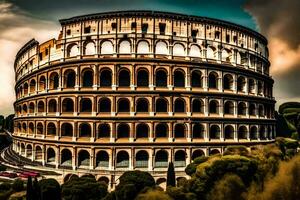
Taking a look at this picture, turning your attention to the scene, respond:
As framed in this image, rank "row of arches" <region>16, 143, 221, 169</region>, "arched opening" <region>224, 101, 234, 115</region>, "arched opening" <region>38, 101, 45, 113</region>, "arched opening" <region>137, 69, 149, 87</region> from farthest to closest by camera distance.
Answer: "arched opening" <region>38, 101, 45, 113</region>, "arched opening" <region>224, 101, 234, 115</region>, "arched opening" <region>137, 69, 149, 87</region>, "row of arches" <region>16, 143, 221, 169</region>

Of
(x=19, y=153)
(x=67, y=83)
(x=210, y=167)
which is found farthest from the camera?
(x=19, y=153)

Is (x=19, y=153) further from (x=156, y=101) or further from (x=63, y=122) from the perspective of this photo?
(x=156, y=101)

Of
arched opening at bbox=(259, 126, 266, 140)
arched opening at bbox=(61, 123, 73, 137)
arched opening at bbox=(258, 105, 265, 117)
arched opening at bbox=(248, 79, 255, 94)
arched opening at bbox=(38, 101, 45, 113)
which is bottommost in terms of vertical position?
arched opening at bbox=(259, 126, 266, 140)

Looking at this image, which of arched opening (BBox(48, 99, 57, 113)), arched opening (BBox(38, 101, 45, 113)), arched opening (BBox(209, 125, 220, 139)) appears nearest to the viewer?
arched opening (BBox(209, 125, 220, 139))

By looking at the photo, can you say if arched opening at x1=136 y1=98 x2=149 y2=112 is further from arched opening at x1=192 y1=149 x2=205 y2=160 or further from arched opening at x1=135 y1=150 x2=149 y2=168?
arched opening at x1=192 y1=149 x2=205 y2=160

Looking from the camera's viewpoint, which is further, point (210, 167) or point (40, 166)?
point (40, 166)

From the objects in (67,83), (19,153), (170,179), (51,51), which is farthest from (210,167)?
(19,153)

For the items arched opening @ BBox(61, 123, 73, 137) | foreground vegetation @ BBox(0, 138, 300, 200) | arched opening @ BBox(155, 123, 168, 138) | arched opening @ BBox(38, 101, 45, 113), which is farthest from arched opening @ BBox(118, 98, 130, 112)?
arched opening @ BBox(38, 101, 45, 113)
